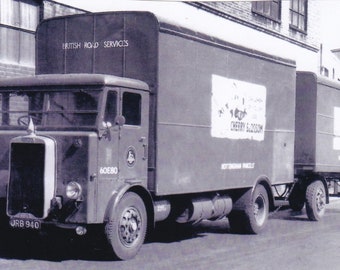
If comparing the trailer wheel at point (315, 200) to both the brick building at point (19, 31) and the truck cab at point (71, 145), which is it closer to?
the truck cab at point (71, 145)

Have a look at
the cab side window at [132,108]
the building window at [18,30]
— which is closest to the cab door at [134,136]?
the cab side window at [132,108]

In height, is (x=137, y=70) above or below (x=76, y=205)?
above

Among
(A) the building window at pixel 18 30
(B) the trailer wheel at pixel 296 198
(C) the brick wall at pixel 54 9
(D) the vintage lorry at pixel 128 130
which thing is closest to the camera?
(D) the vintage lorry at pixel 128 130

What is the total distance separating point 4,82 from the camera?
9445mm

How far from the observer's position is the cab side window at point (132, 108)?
912cm

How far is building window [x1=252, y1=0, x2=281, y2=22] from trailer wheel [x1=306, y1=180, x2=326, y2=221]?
395 inches

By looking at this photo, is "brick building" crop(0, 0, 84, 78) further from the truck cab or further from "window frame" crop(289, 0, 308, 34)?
"window frame" crop(289, 0, 308, 34)

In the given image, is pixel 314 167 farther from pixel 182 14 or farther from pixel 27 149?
pixel 27 149

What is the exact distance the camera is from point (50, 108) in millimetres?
9070

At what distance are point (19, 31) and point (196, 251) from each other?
667 centimetres

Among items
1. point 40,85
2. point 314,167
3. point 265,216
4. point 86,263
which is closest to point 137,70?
point 40,85

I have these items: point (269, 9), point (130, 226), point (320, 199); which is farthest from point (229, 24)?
point (130, 226)

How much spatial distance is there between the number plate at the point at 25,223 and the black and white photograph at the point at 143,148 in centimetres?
1

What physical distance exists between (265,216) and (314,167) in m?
2.58
